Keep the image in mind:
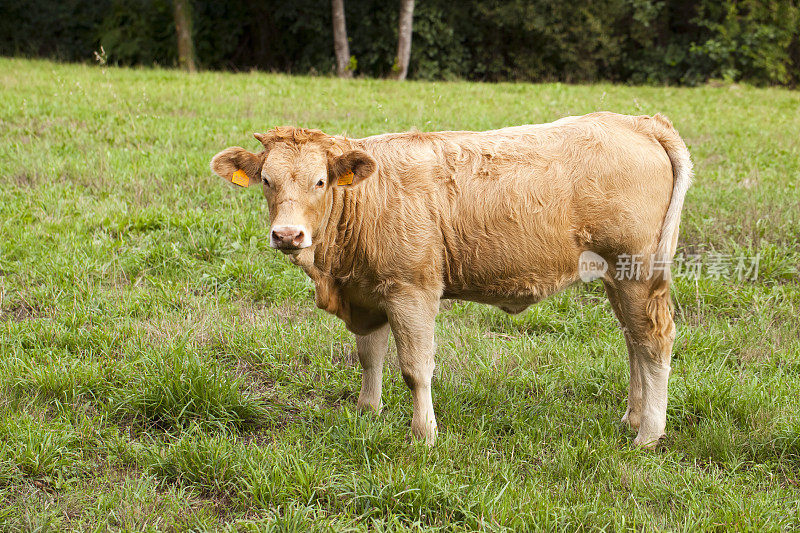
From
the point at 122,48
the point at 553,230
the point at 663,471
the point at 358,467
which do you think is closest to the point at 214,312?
the point at 358,467

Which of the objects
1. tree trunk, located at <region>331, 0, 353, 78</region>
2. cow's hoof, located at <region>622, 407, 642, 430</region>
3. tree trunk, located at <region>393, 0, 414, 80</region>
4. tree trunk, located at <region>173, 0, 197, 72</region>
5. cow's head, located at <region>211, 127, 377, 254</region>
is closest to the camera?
cow's head, located at <region>211, 127, 377, 254</region>

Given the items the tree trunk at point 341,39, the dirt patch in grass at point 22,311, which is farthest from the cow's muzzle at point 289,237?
the tree trunk at point 341,39

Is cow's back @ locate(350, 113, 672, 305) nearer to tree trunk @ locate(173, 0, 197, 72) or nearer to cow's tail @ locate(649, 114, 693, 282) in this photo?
cow's tail @ locate(649, 114, 693, 282)

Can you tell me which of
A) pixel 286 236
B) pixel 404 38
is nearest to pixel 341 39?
pixel 404 38

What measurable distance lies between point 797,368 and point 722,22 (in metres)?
24.3

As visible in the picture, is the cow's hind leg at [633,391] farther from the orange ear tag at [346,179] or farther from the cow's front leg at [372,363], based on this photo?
the orange ear tag at [346,179]

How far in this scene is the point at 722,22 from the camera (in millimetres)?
25172

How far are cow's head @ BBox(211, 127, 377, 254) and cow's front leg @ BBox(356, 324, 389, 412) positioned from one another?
82cm

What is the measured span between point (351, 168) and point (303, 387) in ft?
5.69

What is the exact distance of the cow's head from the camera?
10.8ft

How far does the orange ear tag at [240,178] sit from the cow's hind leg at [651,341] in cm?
219

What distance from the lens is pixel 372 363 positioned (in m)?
4.14

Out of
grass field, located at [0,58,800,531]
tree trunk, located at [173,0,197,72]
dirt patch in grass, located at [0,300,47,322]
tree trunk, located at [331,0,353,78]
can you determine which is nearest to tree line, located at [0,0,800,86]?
tree trunk, located at [173,0,197,72]

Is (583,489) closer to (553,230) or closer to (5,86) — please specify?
(553,230)
